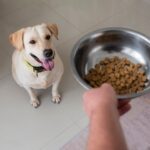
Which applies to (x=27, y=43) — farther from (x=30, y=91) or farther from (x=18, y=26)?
(x=18, y=26)

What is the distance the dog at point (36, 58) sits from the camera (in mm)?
1192

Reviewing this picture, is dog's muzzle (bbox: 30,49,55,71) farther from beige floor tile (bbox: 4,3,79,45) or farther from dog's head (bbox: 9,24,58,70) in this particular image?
beige floor tile (bbox: 4,3,79,45)

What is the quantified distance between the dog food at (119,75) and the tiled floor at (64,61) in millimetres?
207

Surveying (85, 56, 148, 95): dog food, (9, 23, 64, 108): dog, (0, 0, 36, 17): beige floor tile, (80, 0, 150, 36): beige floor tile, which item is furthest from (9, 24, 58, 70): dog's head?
(0, 0, 36, 17): beige floor tile

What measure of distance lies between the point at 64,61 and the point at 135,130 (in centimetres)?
57

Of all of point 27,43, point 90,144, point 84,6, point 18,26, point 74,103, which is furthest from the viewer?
point 84,6

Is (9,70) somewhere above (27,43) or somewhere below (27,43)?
below

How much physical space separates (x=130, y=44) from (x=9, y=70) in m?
0.68

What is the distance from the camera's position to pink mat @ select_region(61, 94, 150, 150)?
4.23ft

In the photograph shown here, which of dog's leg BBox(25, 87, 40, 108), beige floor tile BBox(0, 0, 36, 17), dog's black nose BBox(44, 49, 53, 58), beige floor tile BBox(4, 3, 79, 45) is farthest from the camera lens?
beige floor tile BBox(0, 0, 36, 17)

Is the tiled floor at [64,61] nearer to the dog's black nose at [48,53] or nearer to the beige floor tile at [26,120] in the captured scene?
the beige floor tile at [26,120]

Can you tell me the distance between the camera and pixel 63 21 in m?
1.88

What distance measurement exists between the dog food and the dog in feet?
0.58

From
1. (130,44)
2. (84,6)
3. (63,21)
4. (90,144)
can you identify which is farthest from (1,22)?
(90,144)
